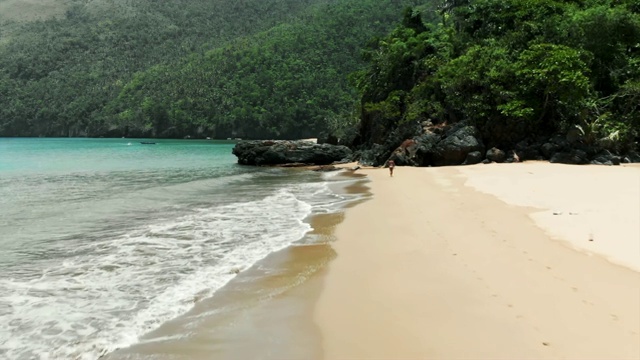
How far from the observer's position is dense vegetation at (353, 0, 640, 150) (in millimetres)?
27328

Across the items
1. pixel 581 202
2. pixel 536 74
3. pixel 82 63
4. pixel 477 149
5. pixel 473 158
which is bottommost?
pixel 581 202

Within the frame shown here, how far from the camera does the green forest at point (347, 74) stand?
2881cm

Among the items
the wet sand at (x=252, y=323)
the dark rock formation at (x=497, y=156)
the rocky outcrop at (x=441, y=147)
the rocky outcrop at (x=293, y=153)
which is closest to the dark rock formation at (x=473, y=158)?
the rocky outcrop at (x=441, y=147)

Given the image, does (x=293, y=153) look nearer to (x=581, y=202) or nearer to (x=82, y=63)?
(x=581, y=202)

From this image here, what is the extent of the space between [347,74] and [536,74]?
90.3 meters

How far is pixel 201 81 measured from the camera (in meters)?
139

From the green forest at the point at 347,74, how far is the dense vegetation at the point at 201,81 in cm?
45

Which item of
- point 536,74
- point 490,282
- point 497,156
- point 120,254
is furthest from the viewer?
point 497,156

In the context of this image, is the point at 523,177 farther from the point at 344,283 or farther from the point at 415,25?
the point at 415,25

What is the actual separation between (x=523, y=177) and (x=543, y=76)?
35.8 ft

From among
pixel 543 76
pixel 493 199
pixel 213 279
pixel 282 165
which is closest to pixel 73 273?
pixel 213 279

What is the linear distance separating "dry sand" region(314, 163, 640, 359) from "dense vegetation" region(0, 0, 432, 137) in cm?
9553

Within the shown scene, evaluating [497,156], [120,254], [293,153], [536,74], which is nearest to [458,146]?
[497,156]

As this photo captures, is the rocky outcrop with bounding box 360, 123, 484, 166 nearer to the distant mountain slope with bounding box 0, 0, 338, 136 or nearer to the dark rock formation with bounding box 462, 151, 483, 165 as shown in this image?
the dark rock formation with bounding box 462, 151, 483, 165
